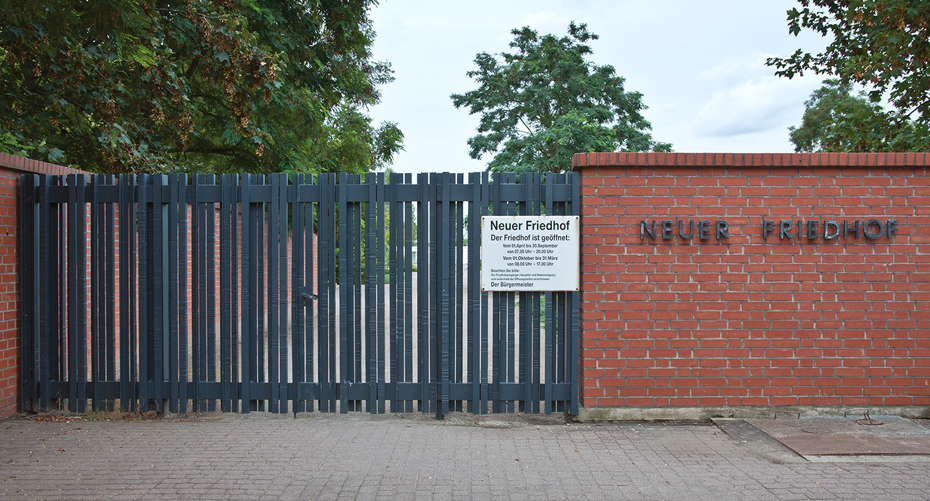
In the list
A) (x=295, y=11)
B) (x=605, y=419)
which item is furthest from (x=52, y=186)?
(x=295, y=11)

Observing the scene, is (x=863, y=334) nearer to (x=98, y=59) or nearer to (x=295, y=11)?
(x=98, y=59)

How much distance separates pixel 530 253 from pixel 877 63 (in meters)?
9.63

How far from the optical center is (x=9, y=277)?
602 cm

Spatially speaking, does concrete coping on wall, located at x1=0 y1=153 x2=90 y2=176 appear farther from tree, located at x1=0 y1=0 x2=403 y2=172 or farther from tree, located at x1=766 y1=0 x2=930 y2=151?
tree, located at x1=766 y1=0 x2=930 y2=151

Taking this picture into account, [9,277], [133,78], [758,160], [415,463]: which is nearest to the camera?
[415,463]

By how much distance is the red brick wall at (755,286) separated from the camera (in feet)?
18.9

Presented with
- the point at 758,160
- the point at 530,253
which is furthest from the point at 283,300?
the point at 758,160

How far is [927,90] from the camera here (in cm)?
1216

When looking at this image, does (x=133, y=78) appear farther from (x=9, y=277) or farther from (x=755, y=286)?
(x=755, y=286)

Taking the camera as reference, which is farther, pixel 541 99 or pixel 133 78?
pixel 541 99

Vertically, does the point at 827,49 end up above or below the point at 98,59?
above

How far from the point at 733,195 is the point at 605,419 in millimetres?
2450

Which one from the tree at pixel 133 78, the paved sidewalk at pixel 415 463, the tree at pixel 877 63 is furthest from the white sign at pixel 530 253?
the tree at pixel 877 63

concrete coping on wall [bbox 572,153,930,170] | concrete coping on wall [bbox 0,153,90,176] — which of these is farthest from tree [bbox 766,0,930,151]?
concrete coping on wall [bbox 0,153,90,176]
